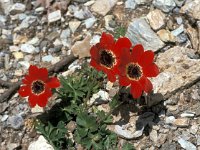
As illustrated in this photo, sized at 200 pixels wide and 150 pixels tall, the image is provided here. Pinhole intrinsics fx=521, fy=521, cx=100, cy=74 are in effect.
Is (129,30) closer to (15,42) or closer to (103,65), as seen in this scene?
(103,65)

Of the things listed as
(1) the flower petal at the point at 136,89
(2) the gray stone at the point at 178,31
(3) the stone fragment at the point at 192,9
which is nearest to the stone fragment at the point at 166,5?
(3) the stone fragment at the point at 192,9

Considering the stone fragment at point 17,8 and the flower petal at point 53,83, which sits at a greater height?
the flower petal at point 53,83

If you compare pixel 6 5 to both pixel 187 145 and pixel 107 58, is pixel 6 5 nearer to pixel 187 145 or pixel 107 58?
pixel 107 58

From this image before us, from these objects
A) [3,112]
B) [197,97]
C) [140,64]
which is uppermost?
[140,64]

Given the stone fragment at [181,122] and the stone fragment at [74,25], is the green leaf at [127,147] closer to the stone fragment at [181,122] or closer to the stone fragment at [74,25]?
the stone fragment at [181,122]

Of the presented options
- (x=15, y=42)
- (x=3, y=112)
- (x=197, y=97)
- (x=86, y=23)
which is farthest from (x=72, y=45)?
(x=197, y=97)

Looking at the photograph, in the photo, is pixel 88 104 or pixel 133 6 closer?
pixel 88 104
